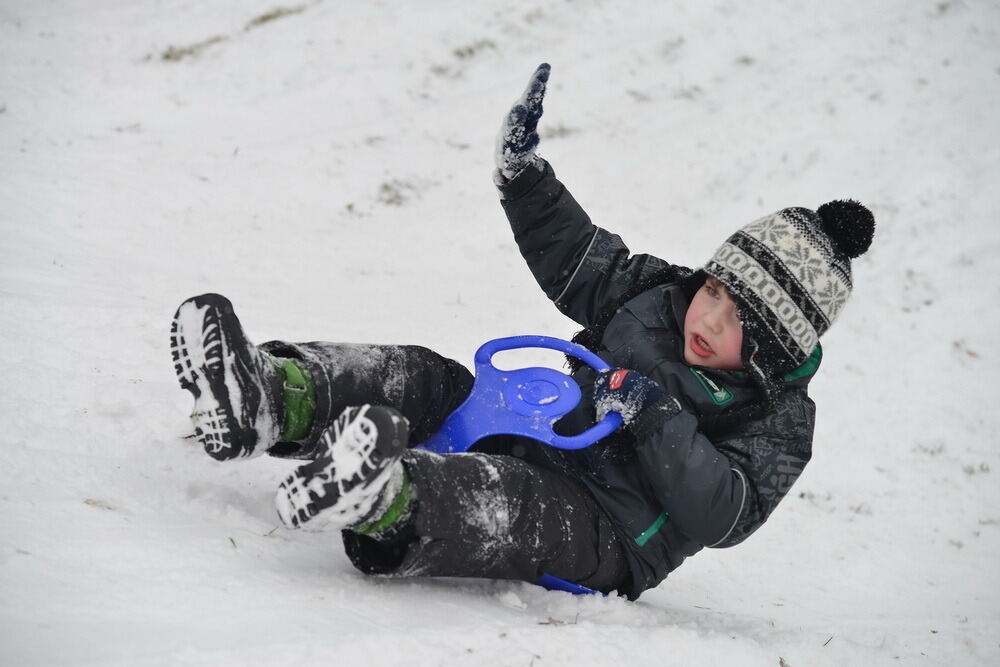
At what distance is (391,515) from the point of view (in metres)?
1.75

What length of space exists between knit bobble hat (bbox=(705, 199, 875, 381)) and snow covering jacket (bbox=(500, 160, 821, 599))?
0.35 feet

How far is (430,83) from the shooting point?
5.86 m

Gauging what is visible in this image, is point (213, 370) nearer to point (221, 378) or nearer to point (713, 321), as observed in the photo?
point (221, 378)

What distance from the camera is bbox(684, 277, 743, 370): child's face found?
238 cm

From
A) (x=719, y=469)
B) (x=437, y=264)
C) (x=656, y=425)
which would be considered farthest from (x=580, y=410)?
(x=437, y=264)

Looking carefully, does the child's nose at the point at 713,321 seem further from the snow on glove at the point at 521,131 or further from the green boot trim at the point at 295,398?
the green boot trim at the point at 295,398

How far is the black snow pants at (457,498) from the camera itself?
1818 mm

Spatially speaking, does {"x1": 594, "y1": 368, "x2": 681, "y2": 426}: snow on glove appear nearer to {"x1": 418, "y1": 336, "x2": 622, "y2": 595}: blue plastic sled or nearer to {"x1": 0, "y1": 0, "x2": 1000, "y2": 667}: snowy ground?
{"x1": 418, "y1": 336, "x2": 622, "y2": 595}: blue plastic sled

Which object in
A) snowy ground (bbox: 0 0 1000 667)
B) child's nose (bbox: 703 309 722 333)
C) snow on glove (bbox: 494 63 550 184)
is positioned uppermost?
snow on glove (bbox: 494 63 550 184)

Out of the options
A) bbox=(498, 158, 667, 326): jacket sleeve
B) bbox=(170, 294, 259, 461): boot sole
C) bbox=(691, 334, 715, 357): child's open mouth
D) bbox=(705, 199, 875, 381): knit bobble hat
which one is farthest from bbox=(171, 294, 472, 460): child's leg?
bbox=(705, 199, 875, 381): knit bobble hat

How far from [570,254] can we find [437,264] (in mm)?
1988

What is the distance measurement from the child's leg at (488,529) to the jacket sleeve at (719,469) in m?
0.23

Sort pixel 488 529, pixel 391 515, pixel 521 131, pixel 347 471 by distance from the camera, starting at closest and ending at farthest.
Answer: pixel 347 471, pixel 391 515, pixel 488 529, pixel 521 131

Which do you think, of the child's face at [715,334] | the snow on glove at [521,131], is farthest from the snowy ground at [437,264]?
the snow on glove at [521,131]
